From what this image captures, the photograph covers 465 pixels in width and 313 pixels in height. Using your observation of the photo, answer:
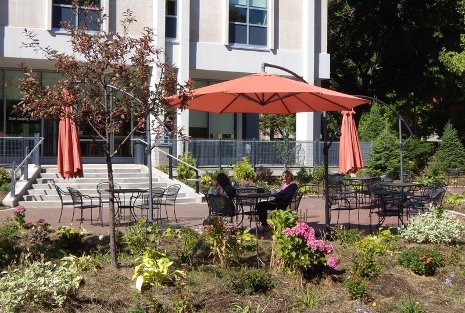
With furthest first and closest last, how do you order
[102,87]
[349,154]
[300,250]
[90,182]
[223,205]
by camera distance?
[90,182] < [349,154] < [223,205] < [102,87] < [300,250]

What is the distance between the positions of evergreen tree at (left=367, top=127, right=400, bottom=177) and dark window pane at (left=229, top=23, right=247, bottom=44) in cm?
709

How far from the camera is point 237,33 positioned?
26469mm

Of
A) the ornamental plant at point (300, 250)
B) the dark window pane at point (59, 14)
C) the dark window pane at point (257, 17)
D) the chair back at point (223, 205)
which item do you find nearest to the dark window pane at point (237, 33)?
the dark window pane at point (257, 17)

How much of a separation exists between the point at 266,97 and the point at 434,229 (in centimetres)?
395

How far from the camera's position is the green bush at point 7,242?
8562mm

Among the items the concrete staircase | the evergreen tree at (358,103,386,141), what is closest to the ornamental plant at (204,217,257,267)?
the concrete staircase

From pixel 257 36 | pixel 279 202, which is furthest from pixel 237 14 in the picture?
pixel 279 202

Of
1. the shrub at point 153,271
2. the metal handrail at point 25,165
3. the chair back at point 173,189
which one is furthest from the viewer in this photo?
the metal handrail at point 25,165

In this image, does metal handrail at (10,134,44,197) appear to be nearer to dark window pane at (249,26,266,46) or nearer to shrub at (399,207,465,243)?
dark window pane at (249,26,266,46)

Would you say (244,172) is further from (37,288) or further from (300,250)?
(37,288)

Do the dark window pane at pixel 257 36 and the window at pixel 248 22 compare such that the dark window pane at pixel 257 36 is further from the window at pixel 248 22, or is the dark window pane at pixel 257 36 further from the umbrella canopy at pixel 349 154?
the umbrella canopy at pixel 349 154

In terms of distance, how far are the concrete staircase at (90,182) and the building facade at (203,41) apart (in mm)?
2525

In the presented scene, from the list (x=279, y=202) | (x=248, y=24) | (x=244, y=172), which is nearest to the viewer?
(x=279, y=202)

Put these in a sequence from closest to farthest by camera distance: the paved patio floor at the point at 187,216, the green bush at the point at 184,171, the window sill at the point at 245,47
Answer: the paved patio floor at the point at 187,216 < the green bush at the point at 184,171 < the window sill at the point at 245,47
